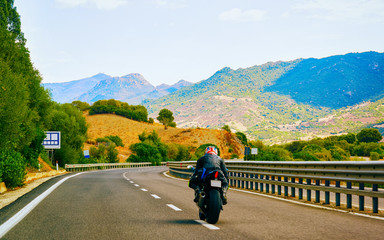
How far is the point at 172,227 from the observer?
753 cm

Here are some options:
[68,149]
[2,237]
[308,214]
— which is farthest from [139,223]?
[68,149]

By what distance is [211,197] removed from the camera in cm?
800

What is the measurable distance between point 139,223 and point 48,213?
8.75 ft

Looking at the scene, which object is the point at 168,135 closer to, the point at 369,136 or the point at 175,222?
the point at 369,136

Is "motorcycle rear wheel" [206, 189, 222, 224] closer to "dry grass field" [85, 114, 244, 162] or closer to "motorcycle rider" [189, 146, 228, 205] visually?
"motorcycle rider" [189, 146, 228, 205]

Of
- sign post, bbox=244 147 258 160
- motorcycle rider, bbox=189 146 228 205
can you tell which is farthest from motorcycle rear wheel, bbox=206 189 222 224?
sign post, bbox=244 147 258 160

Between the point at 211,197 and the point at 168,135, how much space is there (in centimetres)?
14393

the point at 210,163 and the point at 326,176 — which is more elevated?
the point at 210,163

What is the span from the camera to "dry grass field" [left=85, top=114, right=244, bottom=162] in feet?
456

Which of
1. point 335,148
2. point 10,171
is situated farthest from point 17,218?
point 335,148

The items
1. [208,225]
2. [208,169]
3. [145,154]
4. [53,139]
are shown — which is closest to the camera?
[208,225]

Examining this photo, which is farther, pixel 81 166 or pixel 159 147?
pixel 159 147

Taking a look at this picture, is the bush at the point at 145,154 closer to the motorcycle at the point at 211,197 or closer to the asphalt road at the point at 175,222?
the asphalt road at the point at 175,222

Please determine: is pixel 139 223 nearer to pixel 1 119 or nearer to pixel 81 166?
pixel 1 119
